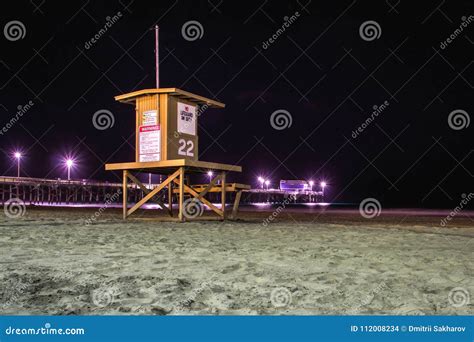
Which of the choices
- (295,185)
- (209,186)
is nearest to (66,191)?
(295,185)

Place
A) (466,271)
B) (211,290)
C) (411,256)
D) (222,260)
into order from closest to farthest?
(211,290) < (466,271) < (222,260) < (411,256)

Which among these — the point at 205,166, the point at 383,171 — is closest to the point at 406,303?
the point at 205,166

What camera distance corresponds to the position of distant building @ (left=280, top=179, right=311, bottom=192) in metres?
123

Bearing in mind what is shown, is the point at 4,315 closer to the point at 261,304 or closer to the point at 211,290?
the point at 211,290

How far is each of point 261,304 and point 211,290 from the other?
56 centimetres

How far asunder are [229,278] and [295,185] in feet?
399

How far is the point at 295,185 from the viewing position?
125 metres

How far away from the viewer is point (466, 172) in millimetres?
94812

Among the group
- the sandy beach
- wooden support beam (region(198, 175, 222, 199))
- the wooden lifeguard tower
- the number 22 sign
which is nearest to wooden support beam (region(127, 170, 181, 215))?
the wooden lifeguard tower

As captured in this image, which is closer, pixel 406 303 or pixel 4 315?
pixel 4 315

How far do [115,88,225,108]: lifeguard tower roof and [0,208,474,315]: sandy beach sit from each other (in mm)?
5938

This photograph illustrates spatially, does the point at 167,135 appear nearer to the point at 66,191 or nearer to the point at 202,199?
the point at 202,199

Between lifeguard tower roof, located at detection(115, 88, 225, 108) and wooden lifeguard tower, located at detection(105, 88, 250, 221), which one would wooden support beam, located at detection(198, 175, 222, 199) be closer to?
wooden lifeguard tower, located at detection(105, 88, 250, 221)

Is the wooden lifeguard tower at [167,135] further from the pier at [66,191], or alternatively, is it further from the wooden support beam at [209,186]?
the pier at [66,191]
